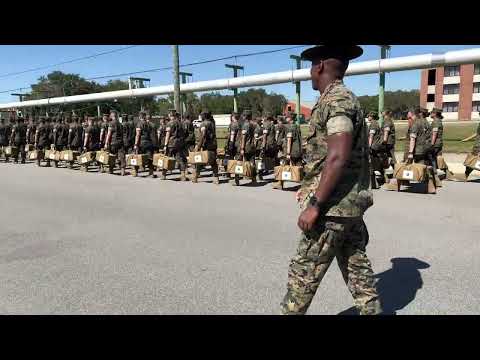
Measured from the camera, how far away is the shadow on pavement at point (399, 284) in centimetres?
322

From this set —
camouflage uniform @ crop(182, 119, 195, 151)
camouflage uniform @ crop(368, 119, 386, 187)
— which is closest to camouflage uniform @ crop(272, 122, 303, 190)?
camouflage uniform @ crop(368, 119, 386, 187)

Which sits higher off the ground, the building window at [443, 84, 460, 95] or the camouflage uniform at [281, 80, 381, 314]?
the building window at [443, 84, 460, 95]

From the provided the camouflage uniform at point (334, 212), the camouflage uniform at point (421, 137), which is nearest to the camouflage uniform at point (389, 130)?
the camouflage uniform at point (421, 137)

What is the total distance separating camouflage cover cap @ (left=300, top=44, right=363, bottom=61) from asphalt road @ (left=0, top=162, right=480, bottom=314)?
1943 mm

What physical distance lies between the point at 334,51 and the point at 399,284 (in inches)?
91.7

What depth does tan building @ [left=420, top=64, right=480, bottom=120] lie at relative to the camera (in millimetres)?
59531

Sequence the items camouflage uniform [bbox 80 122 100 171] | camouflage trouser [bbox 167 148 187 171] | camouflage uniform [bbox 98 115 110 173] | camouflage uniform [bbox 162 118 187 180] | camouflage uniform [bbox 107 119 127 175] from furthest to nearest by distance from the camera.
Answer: camouflage uniform [bbox 80 122 100 171]
camouflage uniform [bbox 98 115 110 173]
camouflage uniform [bbox 107 119 127 175]
camouflage trouser [bbox 167 148 187 171]
camouflage uniform [bbox 162 118 187 180]

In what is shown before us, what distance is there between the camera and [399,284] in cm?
366

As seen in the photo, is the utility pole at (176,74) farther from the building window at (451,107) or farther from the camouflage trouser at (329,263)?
the building window at (451,107)

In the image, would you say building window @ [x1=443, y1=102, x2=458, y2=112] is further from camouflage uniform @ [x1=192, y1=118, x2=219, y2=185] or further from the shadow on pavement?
the shadow on pavement
